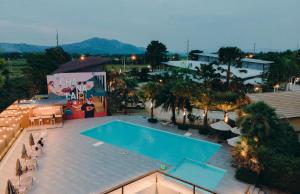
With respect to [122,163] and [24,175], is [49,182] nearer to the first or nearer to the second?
[24,175]

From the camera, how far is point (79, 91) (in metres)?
27.5

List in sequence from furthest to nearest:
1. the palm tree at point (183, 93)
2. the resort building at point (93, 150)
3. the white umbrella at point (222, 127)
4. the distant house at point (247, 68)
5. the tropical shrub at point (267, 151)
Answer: the distant house at point (247, 68), the palm tree at point (183, 93), the white umbrella at point (222, 127), the resort building at point (93, 150), the tropical shrub at point (267, 151)

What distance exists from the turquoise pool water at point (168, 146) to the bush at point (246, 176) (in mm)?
1190

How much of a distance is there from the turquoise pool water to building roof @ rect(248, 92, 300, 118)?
5.51m

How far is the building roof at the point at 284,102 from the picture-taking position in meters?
20.5

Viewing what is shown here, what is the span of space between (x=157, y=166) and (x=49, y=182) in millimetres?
6871

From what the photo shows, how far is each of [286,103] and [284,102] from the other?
168mm

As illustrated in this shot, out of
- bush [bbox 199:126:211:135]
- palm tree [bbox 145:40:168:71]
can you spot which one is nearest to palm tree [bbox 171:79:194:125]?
bush [bbox 199:126:211:135]

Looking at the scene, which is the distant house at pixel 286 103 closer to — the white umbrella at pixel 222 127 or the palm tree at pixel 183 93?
the white umbrella at pixel 222 127

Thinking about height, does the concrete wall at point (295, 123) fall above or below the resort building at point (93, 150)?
above

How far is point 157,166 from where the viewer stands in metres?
17.5

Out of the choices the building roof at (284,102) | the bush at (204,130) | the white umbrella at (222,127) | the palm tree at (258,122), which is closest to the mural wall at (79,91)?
the bush at (204,130)

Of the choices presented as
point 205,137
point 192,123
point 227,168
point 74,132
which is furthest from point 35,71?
point 227,168

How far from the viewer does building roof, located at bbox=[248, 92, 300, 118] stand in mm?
20484
